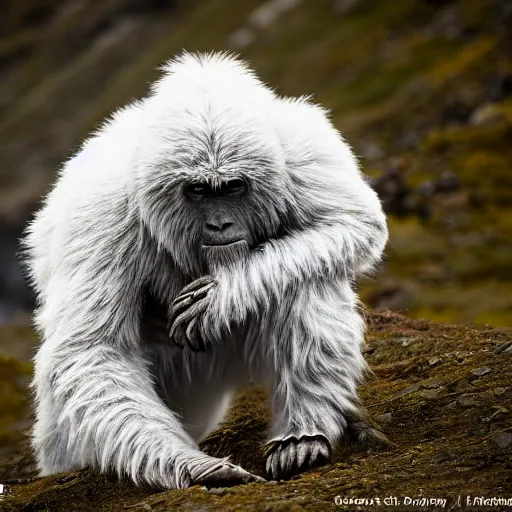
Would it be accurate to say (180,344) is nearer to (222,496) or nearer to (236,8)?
(222,496)

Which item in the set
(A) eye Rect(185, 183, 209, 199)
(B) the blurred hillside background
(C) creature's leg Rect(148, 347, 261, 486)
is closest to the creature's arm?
(A) eye Rect(185, 183, 209, 199)

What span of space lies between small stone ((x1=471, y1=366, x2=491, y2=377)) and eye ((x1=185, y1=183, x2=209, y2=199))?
8.89 ft

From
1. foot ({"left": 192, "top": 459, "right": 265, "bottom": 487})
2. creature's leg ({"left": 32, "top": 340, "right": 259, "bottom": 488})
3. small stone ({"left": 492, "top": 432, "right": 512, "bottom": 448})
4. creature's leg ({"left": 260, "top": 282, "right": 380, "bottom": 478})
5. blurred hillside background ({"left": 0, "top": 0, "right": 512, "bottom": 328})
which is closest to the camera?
small stone ({"left": 492, "top": 432, "right": 512, "bottom": 448})

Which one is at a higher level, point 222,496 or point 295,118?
point 295,118

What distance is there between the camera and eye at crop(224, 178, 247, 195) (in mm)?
7270

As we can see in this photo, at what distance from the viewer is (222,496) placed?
6.33 meters

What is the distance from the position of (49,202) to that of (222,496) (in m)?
3.75

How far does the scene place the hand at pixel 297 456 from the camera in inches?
269

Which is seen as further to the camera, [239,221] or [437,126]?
[437,126]

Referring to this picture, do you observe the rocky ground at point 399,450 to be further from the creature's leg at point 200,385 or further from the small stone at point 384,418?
the creature's leg at point 200,385

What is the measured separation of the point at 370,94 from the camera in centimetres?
5453

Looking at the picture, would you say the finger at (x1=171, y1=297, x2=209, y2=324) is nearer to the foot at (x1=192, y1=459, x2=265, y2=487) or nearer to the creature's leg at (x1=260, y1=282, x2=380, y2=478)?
the creature's leg at (x1=260, y1=282, x2=380, y2=478)

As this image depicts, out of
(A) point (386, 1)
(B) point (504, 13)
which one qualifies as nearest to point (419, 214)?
(B) point (504, 13)

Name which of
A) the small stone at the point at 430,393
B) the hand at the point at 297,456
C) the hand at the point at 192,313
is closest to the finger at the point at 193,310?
the hand at the point at 192,313
